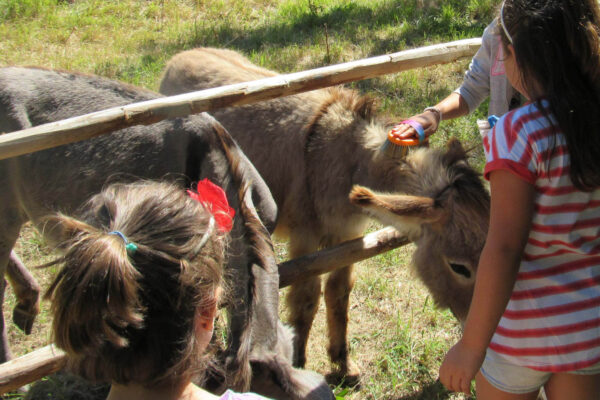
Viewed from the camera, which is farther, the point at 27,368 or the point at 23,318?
the point at 23,318

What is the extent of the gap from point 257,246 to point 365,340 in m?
2.10

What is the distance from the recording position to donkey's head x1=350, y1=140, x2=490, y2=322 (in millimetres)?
2557

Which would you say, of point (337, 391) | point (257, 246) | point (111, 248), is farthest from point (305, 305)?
point (111, 248)

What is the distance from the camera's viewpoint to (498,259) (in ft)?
5.37

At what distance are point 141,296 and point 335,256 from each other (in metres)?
1.81

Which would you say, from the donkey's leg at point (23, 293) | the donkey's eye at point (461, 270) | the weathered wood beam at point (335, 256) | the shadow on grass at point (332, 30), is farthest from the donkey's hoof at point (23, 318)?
the shadow on grass at point (332, 30)

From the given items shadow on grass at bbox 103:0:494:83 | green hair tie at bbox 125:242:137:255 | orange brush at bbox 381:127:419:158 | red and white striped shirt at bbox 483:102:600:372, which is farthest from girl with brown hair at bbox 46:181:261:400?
shadow on grass at bbox 103:0:494:83

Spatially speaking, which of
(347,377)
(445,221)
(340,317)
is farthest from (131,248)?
(347,377)

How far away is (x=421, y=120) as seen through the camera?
2.98 m

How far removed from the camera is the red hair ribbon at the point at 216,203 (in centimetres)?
183

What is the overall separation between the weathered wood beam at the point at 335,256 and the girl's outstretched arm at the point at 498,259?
1.41m

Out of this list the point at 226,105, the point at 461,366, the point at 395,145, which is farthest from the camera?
the point at 395,145

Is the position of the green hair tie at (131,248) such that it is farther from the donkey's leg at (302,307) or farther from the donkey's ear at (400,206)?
the donkey's leg at (302,307)

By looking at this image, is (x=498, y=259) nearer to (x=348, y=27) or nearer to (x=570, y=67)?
(x=570, y=67)
